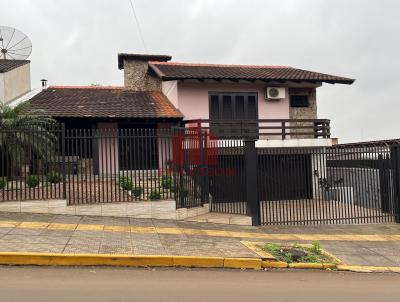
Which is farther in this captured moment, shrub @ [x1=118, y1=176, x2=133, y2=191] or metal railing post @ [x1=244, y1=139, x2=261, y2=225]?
metal railing post @ [x1=244, y1=139, x2=261, y2=225]

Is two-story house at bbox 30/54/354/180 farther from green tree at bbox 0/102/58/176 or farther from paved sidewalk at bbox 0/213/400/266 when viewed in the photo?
paved sidewalk at bbox 0/213/400/266

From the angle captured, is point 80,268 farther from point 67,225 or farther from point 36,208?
point 36,208

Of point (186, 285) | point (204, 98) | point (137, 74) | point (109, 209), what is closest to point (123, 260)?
point (186, 285)

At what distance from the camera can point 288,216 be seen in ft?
40.1

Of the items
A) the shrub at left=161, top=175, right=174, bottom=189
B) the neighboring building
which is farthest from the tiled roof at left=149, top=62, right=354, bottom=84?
the neighboring building

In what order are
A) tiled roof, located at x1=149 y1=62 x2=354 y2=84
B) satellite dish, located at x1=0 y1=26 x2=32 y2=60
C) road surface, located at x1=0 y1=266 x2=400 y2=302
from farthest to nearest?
satellite dish, located at x1=0 y1=26 x2=32 y2=60
tiled roof, located at x1=149 y1=62 x2=354 y2=84
road surface, located at x1=0 y1=266 x2=400 y2=302

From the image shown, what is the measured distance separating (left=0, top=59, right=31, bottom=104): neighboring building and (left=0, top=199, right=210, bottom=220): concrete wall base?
25.1ft

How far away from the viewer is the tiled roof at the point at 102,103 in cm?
1597

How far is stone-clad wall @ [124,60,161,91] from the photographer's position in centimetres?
2053

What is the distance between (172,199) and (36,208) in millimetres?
3516

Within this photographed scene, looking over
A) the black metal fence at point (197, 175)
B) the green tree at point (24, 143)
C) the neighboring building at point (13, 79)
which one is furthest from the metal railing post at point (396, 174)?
the neighboring building at point (13, 79)

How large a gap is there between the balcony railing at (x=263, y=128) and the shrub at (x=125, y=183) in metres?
5.19

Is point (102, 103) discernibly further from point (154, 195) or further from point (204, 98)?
point (154, 195)

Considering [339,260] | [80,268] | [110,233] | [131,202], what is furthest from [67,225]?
[339,260]
